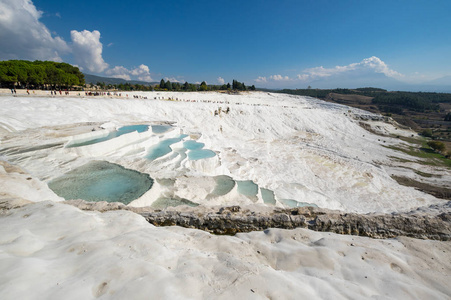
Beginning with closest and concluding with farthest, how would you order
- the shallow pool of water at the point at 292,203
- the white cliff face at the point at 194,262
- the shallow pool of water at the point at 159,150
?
the white cliff face at the point at 194,262
the shallow pool of water at the point at 292,203
the shallow pool of water at the point at 159,150

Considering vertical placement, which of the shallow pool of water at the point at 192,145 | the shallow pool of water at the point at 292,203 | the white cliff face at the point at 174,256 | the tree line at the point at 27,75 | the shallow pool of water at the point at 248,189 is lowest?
the shallow pool of water at the point at 292,203

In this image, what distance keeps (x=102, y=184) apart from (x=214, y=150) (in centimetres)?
1039

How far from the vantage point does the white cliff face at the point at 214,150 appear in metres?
10.1

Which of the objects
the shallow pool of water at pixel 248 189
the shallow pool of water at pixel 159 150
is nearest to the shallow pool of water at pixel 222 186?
the shallow pool of water at pixel 248 189

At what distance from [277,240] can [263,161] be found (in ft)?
50.3

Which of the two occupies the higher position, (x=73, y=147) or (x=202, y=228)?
(x=73, y=147)

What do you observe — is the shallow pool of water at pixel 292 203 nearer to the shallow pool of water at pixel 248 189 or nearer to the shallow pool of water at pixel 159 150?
the shallow pool of water at pixel 248 189

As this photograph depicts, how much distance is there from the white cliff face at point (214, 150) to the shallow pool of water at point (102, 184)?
529mm

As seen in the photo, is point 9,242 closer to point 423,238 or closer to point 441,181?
point 423,238

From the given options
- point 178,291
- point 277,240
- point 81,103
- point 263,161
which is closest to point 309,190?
point 263,161

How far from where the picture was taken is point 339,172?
741 inches

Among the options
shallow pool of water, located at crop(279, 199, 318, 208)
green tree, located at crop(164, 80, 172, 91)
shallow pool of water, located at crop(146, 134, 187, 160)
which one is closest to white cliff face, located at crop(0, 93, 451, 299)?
shallow pool of water, located at crop(146, 134, 187, 160)

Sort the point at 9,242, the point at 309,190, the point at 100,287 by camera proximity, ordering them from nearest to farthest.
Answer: the point at 100,287 < the point at 9,242 < the point at 309,190

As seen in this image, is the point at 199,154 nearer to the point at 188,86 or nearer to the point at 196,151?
the point at 196,151
